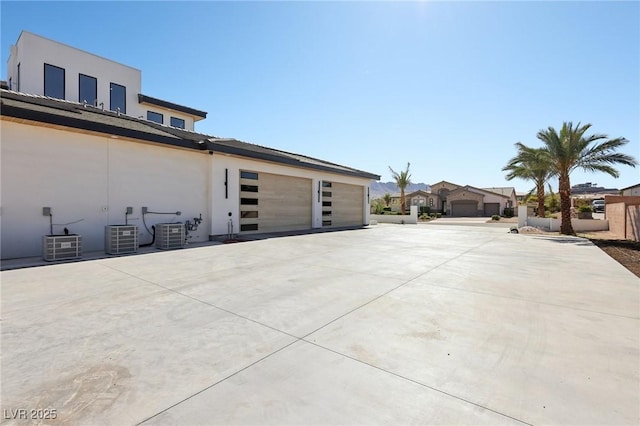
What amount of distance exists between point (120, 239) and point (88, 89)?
1342 centimetres

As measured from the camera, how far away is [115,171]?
935 centimetres

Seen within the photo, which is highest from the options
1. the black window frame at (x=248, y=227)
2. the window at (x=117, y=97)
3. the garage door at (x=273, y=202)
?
the window at (x=117, y=97)

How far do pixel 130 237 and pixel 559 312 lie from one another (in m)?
10.1

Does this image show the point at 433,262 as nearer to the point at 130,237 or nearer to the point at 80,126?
the point at 130,237

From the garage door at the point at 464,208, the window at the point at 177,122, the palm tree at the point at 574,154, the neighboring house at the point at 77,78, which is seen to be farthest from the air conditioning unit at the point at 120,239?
the garage door at the point at 464,208

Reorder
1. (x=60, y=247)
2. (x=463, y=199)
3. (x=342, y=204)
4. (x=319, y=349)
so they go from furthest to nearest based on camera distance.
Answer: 1. (x=463, y=199)
2. (x=342, y=204)
3. (x=60, y=247)
4. (x=319, y=349)

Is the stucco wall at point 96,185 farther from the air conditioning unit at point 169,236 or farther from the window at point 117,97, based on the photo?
the window at point 117,97

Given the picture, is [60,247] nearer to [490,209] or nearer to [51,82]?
[51,82]

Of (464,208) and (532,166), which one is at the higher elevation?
(532,166)

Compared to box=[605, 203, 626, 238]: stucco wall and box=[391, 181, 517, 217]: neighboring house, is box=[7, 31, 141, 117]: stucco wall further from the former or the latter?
box=[391, 181, 517, 217]: neighboring house

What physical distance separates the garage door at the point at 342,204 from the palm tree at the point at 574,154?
11497 mm

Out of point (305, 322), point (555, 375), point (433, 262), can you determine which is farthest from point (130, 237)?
point (555, 375)

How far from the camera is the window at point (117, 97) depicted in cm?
1738

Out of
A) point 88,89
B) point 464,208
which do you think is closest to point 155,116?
point 88,89
